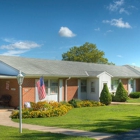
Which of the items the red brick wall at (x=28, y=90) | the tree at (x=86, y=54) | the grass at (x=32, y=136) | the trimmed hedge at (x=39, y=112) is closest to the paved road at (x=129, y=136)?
the grass at (x=32, y=136)

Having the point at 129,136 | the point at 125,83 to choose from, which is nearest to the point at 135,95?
the point at 125,83

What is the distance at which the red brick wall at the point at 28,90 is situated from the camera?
19.5m

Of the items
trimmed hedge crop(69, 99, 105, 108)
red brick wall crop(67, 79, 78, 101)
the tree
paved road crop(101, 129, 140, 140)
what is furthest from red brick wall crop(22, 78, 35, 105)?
the tree

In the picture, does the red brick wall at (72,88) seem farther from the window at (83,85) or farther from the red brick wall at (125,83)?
the red brick wall at (125,83)

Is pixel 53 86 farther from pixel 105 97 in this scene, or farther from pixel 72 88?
pixel 105 97

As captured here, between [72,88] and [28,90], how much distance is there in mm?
6163

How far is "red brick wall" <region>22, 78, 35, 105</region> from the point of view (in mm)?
19531

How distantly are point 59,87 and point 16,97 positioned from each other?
15.4 ft

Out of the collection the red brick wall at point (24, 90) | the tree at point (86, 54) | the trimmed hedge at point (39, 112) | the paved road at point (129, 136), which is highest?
the tree at point (86, 54)

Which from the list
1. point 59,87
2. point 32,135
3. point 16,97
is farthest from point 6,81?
point 32,135

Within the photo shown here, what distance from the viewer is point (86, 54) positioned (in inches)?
2318

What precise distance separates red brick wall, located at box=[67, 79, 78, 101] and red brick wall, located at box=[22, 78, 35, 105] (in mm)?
4935

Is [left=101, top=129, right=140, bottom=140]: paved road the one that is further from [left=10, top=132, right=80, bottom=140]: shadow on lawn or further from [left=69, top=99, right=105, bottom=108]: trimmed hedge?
[left=69, top=99, right=105, bottom=108]: trimmed hedge

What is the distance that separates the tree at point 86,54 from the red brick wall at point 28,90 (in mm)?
39094
